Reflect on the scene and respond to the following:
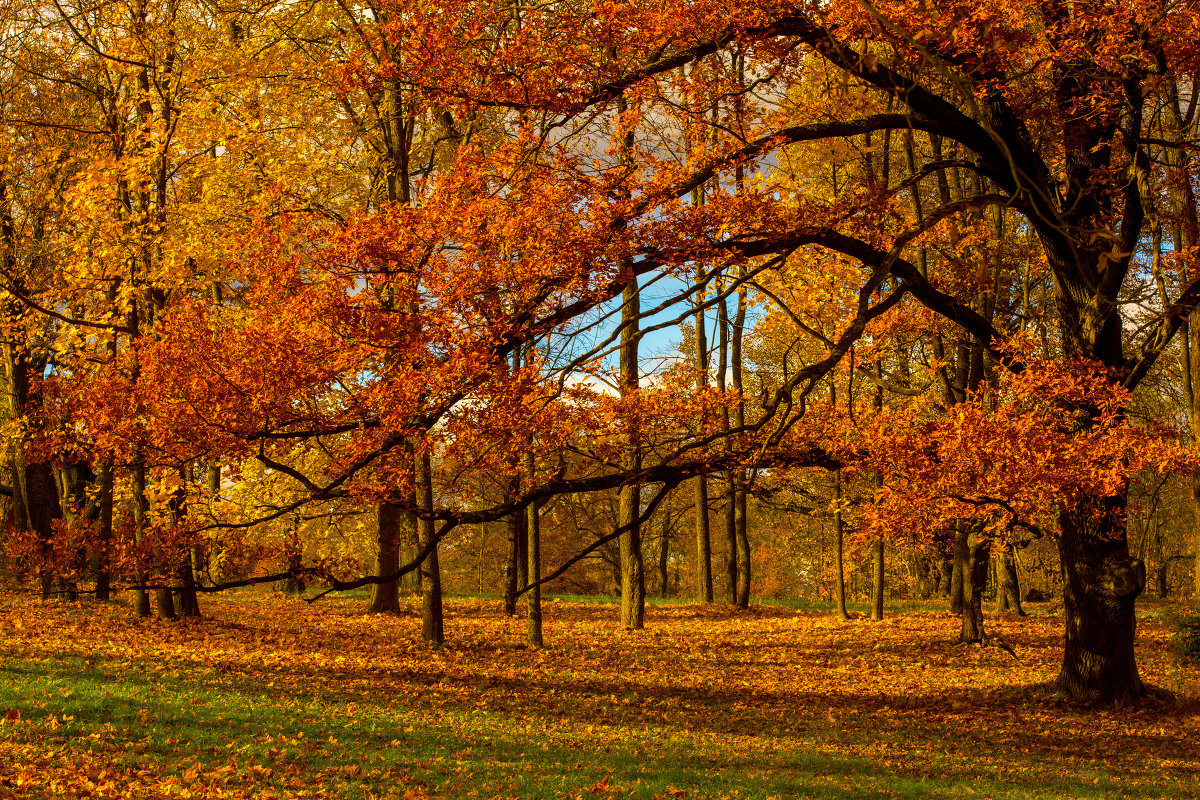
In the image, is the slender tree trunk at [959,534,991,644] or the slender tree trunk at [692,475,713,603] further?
the slender tree trunk at [692,475,713,603]

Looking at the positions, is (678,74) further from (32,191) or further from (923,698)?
(32,191)

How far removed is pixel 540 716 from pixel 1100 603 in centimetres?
714

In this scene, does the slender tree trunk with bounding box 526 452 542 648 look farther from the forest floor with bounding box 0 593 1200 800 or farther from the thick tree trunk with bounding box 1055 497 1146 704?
the thick tree trunk with bounding box 1055 497 1146 704

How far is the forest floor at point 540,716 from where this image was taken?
293 inches

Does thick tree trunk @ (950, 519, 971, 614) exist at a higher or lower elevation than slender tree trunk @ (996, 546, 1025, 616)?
higher

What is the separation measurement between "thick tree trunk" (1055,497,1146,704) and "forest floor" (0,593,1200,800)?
14.7 inches

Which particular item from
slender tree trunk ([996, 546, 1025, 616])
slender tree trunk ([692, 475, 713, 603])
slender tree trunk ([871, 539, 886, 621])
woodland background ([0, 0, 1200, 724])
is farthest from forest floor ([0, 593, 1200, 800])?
slender tree trunk ([996, 546, 1025, 616])

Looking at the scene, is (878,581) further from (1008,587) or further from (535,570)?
(535,570)

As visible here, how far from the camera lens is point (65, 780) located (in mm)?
6328

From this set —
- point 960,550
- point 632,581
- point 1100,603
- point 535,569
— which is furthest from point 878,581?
point 1100,603

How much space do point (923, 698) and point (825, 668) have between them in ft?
8.09

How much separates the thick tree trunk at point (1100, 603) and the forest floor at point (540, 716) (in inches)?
14.7

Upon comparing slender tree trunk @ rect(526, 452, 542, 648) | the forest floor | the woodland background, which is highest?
the woodland background

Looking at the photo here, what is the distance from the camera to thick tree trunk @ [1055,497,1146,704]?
11586mm
